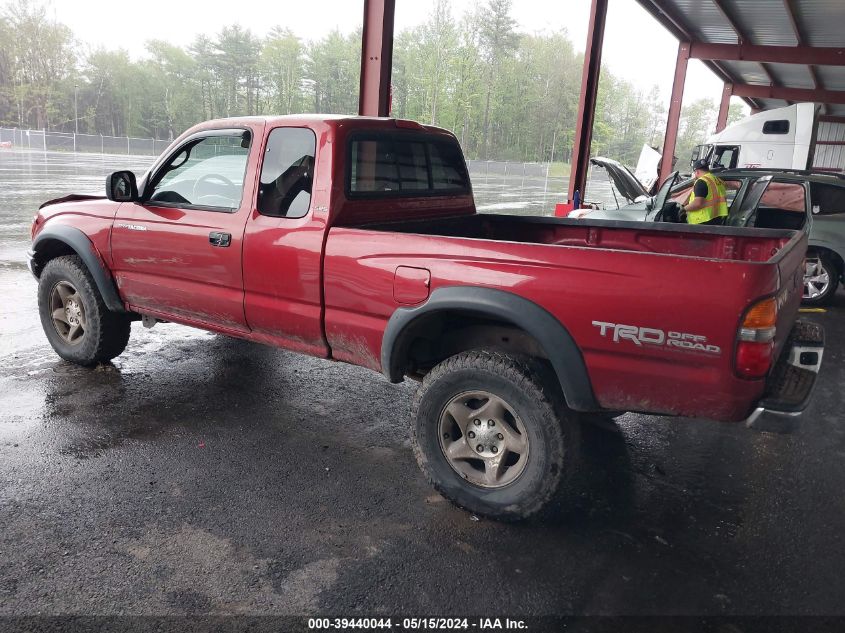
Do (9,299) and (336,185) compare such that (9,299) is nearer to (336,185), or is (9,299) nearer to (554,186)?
(336,185)

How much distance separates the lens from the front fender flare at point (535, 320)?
104 inches

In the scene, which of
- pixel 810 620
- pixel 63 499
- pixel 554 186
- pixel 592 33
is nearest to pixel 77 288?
pixel 63 499

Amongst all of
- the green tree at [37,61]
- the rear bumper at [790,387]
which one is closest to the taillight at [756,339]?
the rear bumper at [790,387]

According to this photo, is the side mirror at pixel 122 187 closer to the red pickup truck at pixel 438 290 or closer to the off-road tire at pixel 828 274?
the red pickup truck at pixel 438 290

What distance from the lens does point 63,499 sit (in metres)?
2.99

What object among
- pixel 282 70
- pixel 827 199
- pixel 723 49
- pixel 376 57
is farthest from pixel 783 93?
pixel 376 57

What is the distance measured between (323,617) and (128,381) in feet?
9.49

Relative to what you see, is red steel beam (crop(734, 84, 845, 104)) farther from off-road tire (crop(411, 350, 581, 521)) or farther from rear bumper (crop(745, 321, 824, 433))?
off-road tire (crop(411, 350, 581, 521))

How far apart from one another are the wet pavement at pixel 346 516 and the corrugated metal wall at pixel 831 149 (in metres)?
33.9

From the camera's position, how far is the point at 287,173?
11.9 ft

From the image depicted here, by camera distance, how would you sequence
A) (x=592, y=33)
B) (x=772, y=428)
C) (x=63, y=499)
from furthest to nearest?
1. (x=592, y=33)
2. (x=63, y=499)
3. (x=772, y=428)

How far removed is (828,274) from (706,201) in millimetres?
2120

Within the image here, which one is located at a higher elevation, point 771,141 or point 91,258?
point 771,141

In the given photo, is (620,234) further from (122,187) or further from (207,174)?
(122,187)
